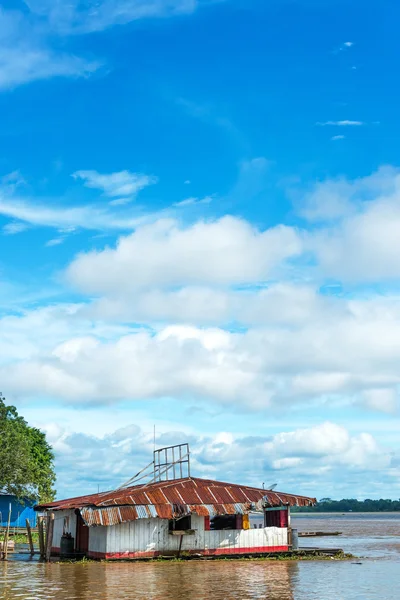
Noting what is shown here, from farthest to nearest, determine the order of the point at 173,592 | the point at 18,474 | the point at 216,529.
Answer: the point at 18,474, the point at 216,529, the point at 173,592

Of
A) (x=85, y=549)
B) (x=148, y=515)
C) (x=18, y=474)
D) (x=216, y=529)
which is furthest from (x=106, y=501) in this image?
(x=18, y=474)

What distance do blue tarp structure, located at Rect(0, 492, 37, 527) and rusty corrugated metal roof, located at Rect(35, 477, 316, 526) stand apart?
2261 cm

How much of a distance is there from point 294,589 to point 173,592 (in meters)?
4.63

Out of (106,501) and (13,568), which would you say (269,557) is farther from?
(13,568)

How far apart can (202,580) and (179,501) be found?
7.21 metres

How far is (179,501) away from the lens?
3456 centimetres

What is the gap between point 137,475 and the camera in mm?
38719

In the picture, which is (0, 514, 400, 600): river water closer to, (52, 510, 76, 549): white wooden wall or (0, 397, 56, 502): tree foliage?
(52, 510, 76, 549): white wooden wall

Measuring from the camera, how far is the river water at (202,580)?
24078 millimetres

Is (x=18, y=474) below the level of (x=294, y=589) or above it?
above

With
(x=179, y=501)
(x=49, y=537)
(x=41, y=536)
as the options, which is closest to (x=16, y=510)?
(x=41, y=536)

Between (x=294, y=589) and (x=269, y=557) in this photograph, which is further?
(x=269, y=557)

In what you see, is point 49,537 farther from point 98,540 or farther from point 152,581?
point 152,581

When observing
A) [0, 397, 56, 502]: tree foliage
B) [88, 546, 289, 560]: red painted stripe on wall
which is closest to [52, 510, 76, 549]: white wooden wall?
[88, 546, 289, 560]: red painted stripe on wall
